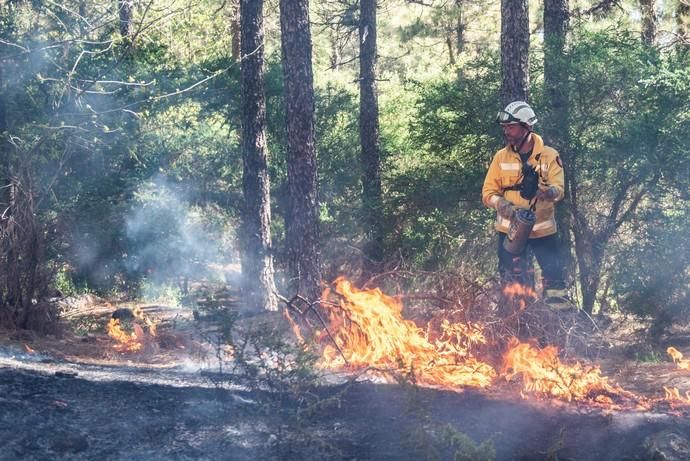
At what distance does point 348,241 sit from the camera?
51.3 ft

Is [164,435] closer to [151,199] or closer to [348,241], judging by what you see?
[348,241]

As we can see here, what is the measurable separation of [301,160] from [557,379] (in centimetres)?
570

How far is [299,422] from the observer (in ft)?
16.7

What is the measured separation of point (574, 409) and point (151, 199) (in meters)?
12.1

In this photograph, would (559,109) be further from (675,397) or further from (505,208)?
(675,397)

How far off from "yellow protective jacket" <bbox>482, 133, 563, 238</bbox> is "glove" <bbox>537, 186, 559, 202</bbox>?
9 centimetres

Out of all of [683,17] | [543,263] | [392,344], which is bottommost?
[392,344]

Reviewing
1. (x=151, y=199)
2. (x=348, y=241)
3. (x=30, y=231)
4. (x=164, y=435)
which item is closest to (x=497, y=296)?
(x=164, y=435)

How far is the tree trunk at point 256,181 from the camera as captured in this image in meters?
13.0

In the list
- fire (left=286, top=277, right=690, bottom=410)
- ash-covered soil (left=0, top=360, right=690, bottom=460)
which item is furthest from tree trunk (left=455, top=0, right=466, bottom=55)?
ash-covered soil (left=0, top=360, right=690, bottom=460)

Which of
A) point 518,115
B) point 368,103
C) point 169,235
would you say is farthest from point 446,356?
point 169,235

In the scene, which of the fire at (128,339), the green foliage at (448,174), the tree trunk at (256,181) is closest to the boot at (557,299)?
the green foliage at (448,174)

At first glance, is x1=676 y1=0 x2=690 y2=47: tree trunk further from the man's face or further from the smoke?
the smoke

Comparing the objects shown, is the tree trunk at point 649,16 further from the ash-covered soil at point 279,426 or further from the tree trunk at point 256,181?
the ash-covered soil at point 279,426
